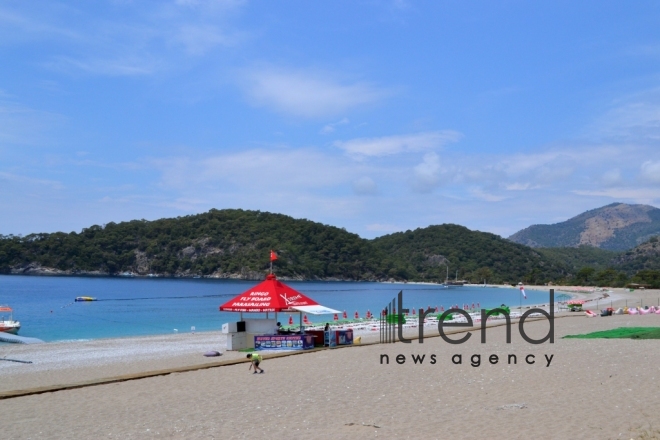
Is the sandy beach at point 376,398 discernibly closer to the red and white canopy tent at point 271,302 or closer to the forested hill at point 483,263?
the red and white canopy tent at point 271,302

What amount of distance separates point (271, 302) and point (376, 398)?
8265mm

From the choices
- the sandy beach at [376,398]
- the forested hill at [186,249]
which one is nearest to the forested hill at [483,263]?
the forested hill at [186,249]

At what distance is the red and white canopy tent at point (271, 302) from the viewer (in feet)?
61.4

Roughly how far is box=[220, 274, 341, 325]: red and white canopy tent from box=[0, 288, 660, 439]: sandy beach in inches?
67.0

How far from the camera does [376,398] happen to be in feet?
35.7

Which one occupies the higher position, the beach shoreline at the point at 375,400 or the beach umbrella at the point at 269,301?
the beach umbrella at the point at 269,301

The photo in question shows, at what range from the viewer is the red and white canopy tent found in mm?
18703

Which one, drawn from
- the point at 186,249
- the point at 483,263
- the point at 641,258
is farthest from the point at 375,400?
the point at 483,263

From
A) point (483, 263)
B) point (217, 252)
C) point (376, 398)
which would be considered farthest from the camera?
point (483, 263)

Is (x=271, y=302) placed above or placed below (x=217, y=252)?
below

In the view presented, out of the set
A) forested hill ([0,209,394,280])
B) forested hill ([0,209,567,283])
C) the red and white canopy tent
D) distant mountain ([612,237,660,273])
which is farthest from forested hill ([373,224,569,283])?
the red and white canopy tent

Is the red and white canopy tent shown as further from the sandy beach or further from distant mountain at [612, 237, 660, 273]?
distant mountain at [612, 237, 660, 273]

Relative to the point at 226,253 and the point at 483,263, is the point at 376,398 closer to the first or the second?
the point at 226,253

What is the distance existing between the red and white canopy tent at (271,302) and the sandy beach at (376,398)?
5.59 feet
